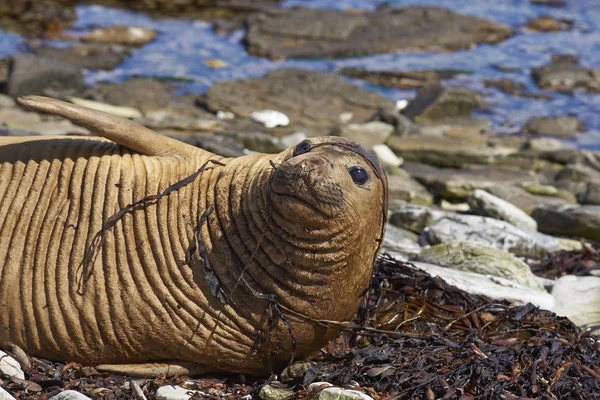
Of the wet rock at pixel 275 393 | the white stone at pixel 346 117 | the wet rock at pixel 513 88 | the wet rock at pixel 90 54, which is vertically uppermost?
the wet rock at pixel 275 393

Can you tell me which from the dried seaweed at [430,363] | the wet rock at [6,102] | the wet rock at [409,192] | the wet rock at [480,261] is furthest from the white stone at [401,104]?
the dried seaweed at [430,363]

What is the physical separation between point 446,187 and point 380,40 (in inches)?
334

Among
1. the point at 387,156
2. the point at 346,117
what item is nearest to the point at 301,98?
the point at 346,117

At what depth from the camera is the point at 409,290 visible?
5.66m

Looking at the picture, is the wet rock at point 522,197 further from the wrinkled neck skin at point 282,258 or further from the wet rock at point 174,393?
the wet rock at point 174,393

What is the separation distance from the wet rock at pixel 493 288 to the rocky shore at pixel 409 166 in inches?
0.6

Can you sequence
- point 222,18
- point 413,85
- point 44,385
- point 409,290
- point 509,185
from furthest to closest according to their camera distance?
point 222,18
point 413,85
point 509,185
point 409,290
point 44,385

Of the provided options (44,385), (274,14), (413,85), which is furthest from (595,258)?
(274,14)

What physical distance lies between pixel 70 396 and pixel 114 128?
1.45 metres

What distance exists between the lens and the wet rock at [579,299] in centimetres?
612

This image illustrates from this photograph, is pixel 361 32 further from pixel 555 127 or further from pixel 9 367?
pixel 9 367

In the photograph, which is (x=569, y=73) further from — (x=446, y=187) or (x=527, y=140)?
(x=446, y=187)

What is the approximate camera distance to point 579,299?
628 centimetres

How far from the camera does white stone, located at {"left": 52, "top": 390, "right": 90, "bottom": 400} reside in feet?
14.2
